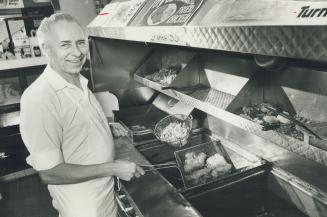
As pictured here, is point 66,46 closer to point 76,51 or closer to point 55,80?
point 76,51

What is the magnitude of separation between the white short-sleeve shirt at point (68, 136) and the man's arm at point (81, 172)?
5 cm

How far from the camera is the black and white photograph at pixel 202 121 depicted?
117 centimetres

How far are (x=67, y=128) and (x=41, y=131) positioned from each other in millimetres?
186

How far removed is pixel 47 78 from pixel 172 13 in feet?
2.66

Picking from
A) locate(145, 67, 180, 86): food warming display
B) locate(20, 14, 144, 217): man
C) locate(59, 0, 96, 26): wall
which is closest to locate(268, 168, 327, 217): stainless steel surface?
locate(20, 14, 144, 217): man

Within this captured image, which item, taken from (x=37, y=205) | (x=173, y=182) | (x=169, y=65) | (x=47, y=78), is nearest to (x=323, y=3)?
(x=47, y=78)

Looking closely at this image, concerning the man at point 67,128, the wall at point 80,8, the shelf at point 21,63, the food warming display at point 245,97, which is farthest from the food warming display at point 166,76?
the shelf at point 21,63

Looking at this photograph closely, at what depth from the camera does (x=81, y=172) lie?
1.66 meters

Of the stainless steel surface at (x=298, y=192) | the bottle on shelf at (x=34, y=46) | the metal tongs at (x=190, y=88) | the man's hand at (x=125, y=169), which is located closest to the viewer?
the stainless steel surface at (x=298, y=192)

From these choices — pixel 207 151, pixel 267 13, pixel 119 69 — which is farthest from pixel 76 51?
pixel 119 69

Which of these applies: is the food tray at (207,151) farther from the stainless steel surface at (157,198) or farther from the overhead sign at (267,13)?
the overhead sign at (267,13)

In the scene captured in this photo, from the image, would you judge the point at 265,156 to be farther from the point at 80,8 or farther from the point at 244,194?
the point at 80,8

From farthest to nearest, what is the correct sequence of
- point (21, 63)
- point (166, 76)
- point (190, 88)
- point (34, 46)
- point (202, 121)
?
point (34, 46) → point (21, 63) → point (166, 76) → point (202, 121) → point (190, 88)

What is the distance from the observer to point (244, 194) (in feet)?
6.10
